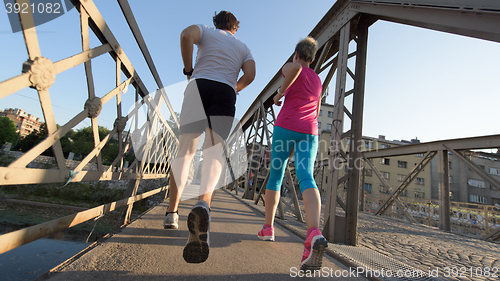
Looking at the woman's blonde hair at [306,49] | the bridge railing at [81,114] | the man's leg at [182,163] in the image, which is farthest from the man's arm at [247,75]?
the bridge railing at [81,114]

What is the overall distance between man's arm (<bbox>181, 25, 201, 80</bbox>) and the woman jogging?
81 cm

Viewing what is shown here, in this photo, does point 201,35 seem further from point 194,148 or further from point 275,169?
point 275,169

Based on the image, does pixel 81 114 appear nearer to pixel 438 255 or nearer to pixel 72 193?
pixel 438 255

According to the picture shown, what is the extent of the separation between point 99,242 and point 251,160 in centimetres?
714

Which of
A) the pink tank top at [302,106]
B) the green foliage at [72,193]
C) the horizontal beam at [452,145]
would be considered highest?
the horizontal beam at [452,145]

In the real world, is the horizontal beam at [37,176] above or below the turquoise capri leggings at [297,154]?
below

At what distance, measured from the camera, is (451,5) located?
6.31 ft

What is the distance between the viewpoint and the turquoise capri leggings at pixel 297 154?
5.90 feet

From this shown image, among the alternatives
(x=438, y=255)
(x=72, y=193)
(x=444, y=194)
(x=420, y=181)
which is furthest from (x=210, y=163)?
(x=420, y=181)

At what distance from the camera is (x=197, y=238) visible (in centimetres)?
125

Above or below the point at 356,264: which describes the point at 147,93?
above

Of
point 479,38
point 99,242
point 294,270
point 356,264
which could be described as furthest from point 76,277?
point 479,38

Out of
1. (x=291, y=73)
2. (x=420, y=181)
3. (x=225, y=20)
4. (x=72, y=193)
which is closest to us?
(x=291, y=73)

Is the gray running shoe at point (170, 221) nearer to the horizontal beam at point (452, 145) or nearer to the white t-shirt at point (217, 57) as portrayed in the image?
the white t-shirt at point (217, 57)
